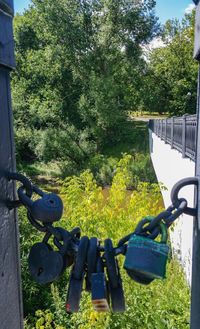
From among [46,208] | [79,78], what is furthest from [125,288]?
[79,78]

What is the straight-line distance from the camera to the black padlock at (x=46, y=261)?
746mm

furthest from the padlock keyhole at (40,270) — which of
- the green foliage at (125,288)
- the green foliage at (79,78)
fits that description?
the green foliage at (79,78)

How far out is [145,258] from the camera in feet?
2.24

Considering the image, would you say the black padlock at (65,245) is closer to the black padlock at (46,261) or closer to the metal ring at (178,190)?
the black padlock at (46,261)

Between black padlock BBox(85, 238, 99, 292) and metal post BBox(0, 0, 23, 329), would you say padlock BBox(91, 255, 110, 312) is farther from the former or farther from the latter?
metal post BBox(0, 0, 23, 329)

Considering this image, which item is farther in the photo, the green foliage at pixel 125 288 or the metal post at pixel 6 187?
the green foliage at pixel 125 288

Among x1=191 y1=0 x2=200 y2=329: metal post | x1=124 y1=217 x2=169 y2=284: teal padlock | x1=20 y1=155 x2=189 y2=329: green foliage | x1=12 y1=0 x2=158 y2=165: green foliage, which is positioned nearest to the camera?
x1=124 y1=217 x2=169 y2=284: teal padlock

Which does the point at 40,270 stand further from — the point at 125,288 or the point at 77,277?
the point at 125,288

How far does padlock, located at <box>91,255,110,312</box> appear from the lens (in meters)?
0.70

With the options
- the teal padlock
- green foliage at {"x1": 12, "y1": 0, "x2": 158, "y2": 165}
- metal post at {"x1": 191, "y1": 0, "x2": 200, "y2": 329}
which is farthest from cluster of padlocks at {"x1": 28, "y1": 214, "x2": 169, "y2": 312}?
green foliage at {"x1": 12, "y1": 0, "x2": 158, "y2": 165}

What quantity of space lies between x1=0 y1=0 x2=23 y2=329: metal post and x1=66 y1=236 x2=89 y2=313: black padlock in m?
0.15

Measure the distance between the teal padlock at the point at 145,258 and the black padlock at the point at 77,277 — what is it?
86 mm

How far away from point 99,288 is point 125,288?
3062mm

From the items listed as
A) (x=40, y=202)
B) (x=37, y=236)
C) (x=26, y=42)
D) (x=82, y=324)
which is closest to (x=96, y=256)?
(x=40, y=202)
